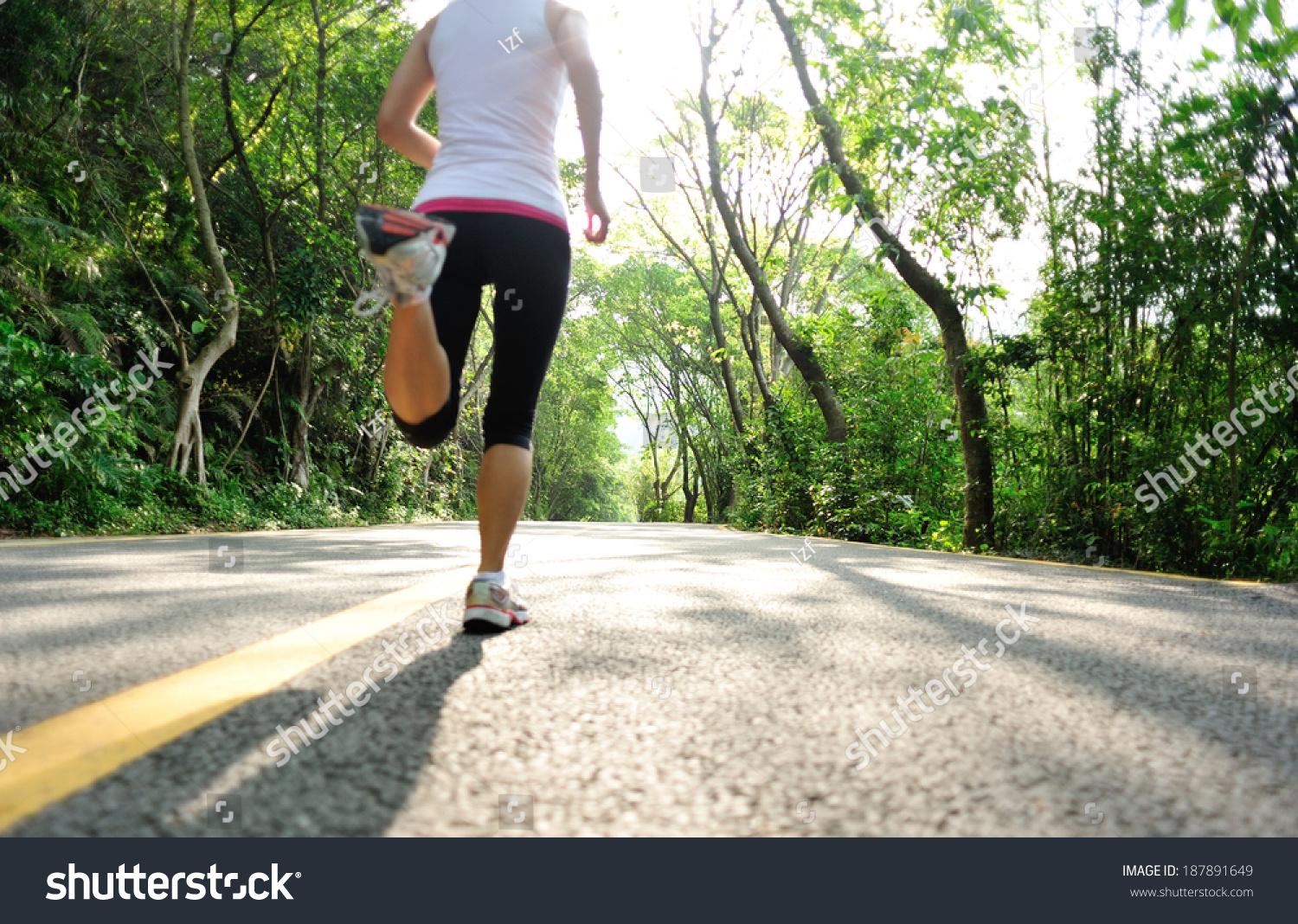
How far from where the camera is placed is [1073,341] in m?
6.43

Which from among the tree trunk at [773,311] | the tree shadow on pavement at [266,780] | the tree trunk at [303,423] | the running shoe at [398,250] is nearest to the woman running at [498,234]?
the running shoe at [398,250]

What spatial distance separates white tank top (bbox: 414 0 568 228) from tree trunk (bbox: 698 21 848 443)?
9782 millimetres

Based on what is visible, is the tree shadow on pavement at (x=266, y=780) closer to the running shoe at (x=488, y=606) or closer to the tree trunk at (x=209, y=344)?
the running shoe at (x=488, y=606)

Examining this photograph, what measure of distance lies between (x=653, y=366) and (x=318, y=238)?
77.8ft

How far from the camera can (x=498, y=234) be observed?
111 inches

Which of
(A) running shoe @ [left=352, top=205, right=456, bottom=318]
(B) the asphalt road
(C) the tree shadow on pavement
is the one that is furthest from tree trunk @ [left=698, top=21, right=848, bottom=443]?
(C) the tree shadow on pavement

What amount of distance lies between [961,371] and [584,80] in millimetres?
6036

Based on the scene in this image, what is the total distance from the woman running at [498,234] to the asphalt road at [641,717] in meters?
0.51

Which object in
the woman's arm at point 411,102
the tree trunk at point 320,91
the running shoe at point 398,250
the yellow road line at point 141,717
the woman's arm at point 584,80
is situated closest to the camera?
the yellow road line at point 141,717

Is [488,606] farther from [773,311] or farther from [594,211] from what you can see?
[773,311]

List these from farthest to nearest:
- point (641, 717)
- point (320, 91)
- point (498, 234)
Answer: point (320, 91) < point (498, 234) < point (641, 717)

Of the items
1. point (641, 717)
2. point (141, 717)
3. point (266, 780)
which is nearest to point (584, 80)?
point (641, 717)

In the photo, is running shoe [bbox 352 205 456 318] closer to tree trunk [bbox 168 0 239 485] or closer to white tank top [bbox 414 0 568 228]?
white tank top [bbox 414 0 568 228]

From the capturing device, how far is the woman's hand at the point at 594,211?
333cm
